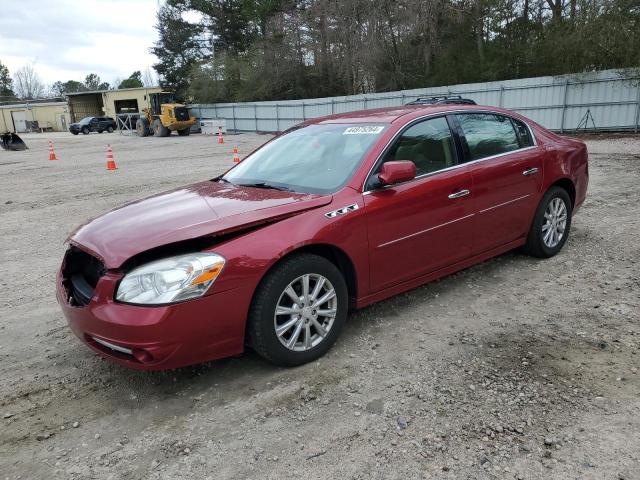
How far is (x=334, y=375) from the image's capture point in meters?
3.26

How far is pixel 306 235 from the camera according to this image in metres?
3.21

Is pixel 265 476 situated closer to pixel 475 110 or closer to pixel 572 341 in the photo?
pixel 572 341

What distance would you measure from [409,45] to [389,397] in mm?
29298

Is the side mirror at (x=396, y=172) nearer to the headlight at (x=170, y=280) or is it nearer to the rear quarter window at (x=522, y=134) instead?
the headlight at (x=170, y=280)

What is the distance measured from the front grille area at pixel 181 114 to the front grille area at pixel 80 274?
3280 centimetres

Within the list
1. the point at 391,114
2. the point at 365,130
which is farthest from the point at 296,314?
the point at 391,114

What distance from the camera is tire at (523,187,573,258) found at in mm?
4957

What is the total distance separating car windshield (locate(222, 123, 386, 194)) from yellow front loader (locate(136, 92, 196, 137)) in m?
31.9

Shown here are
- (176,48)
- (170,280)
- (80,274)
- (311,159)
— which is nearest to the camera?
(170,280)

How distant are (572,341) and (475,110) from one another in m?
2.21

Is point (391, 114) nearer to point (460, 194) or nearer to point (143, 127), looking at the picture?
point (460, 194)

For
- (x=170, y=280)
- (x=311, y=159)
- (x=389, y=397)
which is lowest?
(x=389, y=397)

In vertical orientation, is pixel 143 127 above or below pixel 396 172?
above

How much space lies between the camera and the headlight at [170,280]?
9.25 ft
